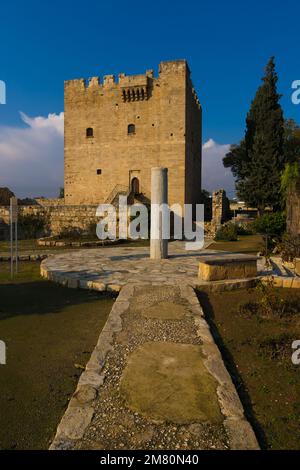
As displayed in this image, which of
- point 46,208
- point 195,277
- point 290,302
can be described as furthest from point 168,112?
point 290,302

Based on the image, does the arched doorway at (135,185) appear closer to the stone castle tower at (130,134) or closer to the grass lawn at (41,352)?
the stone castle tower at (130,134)

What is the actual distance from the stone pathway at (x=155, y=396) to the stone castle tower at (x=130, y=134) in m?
21.0

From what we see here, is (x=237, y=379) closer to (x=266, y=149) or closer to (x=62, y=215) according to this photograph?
(x=62, y=215)

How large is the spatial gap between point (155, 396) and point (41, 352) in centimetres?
167

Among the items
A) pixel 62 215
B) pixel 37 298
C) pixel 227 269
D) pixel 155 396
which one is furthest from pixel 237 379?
pixel 62 215

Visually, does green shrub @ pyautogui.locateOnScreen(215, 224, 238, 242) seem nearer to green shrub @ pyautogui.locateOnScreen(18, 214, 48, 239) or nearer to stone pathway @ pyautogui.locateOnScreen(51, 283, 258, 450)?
green shrub @ pyautogui.locateOnScreen(18, 214, 48, 239)

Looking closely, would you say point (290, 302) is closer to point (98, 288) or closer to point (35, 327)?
Result: point (98, 288)

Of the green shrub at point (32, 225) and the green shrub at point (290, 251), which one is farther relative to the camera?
the green shrub at point (32, 225)

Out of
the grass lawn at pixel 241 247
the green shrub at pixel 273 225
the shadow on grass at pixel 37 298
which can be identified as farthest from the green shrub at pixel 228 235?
the shadow on grass at pixel 37 298

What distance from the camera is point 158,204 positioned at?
929 centimetres

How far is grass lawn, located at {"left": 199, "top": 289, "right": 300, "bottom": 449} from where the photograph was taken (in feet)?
7.80

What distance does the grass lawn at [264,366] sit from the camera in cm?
238

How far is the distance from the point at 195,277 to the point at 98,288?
216 centimetres

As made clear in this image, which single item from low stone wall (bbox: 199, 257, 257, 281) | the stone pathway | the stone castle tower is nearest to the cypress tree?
the stone castle tower
